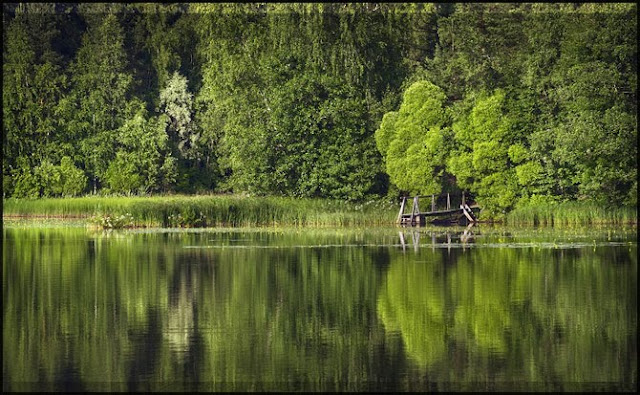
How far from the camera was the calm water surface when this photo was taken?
15.9 m

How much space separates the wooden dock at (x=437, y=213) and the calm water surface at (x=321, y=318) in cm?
1716

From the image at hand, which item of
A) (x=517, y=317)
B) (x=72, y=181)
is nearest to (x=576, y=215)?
(x=72, y=181)

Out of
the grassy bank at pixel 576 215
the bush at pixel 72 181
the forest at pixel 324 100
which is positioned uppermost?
the forest at pixel 324 100

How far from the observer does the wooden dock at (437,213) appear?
176 ft

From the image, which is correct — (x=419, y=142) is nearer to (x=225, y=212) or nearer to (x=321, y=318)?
(x=225, y=212)

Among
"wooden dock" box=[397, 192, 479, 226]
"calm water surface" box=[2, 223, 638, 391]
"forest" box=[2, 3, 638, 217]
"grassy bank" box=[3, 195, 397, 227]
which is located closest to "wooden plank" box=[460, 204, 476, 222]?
"wooden dock" box=[397, 192, 479, 226]

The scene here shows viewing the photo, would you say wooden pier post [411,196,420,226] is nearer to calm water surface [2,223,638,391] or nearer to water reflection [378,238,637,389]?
calm water surface [2,223,638,391]

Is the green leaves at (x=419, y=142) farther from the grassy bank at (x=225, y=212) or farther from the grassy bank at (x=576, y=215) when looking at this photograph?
the grassy bank at (x=576, y=215)

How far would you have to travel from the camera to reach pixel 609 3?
5516cm

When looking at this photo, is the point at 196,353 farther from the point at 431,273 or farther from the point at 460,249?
the point at 460,249

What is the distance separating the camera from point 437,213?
54.6m

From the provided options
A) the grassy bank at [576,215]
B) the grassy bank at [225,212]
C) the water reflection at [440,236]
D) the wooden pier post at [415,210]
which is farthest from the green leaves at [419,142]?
the grassy bank at [576,215]

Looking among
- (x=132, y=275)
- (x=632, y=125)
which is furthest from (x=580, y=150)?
(x=132, y=275)

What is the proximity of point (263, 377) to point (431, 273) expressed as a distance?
12.5 metres
